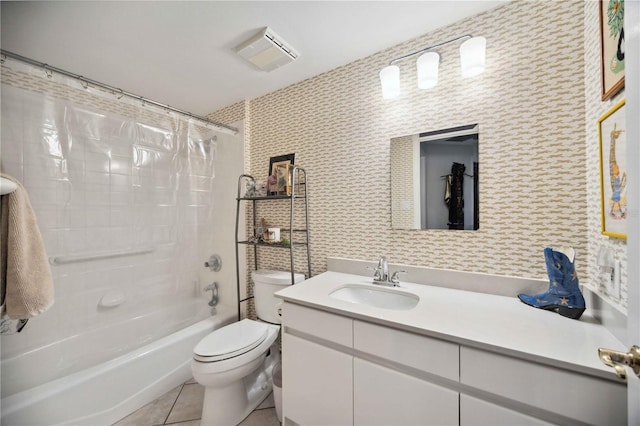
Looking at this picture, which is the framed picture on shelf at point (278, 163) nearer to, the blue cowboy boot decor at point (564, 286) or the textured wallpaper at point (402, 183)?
the textured wallpaper at point (402, 183)

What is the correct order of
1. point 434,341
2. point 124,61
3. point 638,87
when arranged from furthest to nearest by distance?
1. point 124,61
2. point 434,341
3. point 638,87

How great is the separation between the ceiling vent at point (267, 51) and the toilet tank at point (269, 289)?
1.50 metres

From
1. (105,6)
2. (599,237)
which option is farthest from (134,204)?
(599,237)

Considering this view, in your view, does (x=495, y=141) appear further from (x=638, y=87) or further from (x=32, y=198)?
(x=32, y=198)

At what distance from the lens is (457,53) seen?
130 cm

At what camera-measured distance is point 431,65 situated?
4.17 feet

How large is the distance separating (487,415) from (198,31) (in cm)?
218

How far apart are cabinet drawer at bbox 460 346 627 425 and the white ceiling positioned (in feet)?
5.24

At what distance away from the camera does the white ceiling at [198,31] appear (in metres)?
1.20

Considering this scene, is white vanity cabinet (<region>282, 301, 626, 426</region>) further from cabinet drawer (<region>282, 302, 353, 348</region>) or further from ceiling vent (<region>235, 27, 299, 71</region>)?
ceiling vent (<region>235, 27, 299, 71</region>)

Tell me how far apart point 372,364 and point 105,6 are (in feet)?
6.90

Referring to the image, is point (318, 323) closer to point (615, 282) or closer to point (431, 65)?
point (615, 282)

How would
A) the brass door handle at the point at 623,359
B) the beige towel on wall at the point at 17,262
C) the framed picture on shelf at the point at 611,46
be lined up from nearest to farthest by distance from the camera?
the brass door handle at the point at 623,359, the framed picture on shelf at the point at 611,46, the beige towel on wall at the point at 17,262

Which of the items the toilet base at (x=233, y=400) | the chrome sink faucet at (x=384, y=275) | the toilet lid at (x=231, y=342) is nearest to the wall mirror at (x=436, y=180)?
the chrome sink faucet at (x=384, y=275)
